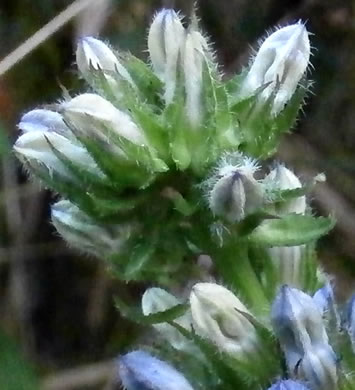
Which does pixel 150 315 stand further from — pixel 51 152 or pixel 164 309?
pixel 51 152

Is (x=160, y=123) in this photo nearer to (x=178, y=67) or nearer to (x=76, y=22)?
(x=178, y=67)

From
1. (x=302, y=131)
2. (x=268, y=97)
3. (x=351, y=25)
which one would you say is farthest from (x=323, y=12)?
(x=268, y=97)

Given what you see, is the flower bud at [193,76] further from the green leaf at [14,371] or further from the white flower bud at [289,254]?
the green leaf at [14,371]

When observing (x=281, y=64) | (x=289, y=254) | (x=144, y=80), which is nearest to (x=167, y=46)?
(x=144, y=80)

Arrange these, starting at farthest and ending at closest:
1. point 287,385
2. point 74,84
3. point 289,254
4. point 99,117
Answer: point 74,84 → point 289,254 → point 99,117 → point 287,385

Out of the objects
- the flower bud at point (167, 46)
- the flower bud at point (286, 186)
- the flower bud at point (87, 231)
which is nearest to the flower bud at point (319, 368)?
the flower bud at point (286, 186)

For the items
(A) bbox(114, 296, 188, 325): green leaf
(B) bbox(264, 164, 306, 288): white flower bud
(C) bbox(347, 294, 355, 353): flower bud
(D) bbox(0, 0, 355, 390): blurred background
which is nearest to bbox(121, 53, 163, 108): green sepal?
Answer: (B) bbox(264, 164, 306, 288): white flower bud
